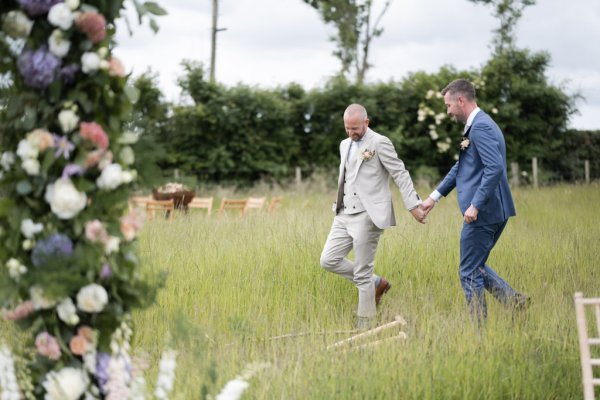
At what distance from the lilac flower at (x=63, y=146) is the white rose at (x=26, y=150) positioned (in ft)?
0.23

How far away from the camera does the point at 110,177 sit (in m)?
2.60

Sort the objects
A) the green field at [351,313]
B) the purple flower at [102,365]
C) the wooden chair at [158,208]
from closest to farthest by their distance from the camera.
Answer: the purple flower at [102,365]
the green field at [351,313]
the wooden chair at [158,208]

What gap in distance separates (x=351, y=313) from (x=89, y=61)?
4.01 m

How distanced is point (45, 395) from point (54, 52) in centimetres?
126

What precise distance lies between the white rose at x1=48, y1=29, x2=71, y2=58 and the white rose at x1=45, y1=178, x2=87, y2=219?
449mm

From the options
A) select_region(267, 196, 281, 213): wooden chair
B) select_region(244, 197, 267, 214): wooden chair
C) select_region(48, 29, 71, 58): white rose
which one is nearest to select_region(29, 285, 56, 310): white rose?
select_region(48, 29, 71, 58): white rose

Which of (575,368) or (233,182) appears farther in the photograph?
(233,182)

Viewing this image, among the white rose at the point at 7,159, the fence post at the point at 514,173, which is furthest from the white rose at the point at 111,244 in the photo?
the fence post at the point at 514,173

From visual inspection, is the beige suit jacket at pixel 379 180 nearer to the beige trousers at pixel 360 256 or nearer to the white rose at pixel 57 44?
the beige trousers at pixel 360 256

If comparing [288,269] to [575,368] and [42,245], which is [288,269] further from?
[42,245]

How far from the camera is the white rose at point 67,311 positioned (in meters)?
2.64

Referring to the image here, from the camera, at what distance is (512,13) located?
28.6m

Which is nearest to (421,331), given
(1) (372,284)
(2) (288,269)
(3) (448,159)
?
(1) (372,284)

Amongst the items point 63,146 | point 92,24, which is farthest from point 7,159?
point 92,24
